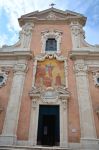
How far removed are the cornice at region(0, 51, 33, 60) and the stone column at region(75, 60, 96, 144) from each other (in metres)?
3.59

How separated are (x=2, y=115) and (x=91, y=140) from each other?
5.54 m

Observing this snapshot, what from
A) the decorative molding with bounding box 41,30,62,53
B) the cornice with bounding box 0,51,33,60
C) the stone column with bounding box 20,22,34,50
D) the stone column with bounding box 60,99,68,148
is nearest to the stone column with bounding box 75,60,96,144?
the stone column with bounding box 60,99,68,148

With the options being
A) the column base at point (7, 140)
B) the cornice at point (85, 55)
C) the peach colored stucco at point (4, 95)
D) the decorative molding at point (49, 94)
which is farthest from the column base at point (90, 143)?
the cornice at point (85, 55)

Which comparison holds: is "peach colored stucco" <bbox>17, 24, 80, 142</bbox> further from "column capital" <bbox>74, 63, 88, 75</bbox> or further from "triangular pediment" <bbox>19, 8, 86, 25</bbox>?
"triangular pediment" <bbox>19, 8, 86, 25</bbox>

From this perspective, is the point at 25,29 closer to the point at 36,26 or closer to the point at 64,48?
the point at 36,26

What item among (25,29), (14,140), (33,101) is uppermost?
(25,29)

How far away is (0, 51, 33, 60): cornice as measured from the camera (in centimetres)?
1425

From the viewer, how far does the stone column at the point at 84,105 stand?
10984 millimetres

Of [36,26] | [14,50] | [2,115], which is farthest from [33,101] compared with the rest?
[36,26]

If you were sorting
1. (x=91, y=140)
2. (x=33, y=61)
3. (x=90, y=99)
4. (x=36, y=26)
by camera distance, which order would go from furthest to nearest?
(x=36, y=26), (x=33, y=61), (x=90, y=99), (x=91, y=140)

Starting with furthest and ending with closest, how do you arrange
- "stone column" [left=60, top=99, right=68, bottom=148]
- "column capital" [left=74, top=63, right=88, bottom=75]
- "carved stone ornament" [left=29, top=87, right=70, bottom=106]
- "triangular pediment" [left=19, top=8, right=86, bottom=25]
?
"triangular pediment" [left=19, top=8, right=86, bottom=25] < "column capital" [left=74, top=63, right=88, bottom=75] < "carved stone ornament" [left=29, top=87, right=70, bottom=106] < "stone column" [left=60, top=99, right=68, bottom=148]

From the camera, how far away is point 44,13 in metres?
18.0

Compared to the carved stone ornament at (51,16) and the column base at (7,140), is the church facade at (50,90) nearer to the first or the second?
the column base at (7,140)

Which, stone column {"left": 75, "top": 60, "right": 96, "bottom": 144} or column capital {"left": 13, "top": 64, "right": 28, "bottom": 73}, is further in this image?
column capital {"left": 13, "top": 64, "right": 28, "bottom": 73}
